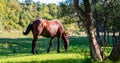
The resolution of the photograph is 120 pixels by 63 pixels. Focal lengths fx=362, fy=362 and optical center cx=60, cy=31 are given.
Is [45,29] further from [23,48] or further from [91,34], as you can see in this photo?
[91,34]

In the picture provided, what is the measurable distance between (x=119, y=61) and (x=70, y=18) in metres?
55.2

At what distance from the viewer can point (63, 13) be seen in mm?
66875

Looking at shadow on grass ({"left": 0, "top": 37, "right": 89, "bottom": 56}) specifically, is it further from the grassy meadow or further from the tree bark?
the tree bark

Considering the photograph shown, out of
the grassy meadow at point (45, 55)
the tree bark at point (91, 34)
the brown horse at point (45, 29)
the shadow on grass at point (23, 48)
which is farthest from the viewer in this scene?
the shadow on grass at point (23, 48)

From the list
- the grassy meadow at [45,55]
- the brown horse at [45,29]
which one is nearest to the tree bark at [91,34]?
the grassy meadow at [45,55]

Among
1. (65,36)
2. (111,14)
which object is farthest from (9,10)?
(65,36)

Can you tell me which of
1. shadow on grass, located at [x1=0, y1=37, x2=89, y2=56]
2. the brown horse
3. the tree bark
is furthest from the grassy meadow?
the brown horse

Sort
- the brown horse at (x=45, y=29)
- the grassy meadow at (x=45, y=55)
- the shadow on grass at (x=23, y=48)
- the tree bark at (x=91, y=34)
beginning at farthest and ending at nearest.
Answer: the shadow on grass at (x=23, y=48) < the brown horse at (x=45, y=29) < the grassy meadow at (x=45, y=55) < the tree bark at (x=91, y=34)

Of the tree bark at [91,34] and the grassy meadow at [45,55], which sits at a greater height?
the tree bark at [91,34]

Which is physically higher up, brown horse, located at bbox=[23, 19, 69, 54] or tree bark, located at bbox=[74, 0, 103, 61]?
tree bark, located at bbox=[74, 0, 103, 61]

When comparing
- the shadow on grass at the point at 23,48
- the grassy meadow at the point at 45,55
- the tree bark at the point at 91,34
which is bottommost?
the shadow on grass at the point at 23,48

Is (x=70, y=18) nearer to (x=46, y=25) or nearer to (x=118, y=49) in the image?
(x=46, y=25)

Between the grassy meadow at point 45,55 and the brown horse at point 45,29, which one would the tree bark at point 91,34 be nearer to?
the grassy meadow at point 45,55

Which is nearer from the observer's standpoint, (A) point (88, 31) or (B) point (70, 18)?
(A) point (88, 31)
